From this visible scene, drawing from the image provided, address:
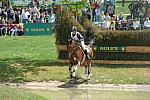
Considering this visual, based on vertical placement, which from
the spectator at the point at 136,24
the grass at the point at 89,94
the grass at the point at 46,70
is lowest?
the grass at the point at 89,94

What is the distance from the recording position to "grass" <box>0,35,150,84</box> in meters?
17.9

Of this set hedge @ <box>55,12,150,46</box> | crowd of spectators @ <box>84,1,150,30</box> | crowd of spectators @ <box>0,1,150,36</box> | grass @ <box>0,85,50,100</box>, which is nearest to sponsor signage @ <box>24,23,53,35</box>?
crowd of spectators @ <box>0,1,150,36</box>

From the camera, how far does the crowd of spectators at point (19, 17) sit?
3175cm

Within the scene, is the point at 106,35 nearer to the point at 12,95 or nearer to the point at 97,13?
the point at 12,95

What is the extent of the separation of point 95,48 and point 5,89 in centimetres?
806

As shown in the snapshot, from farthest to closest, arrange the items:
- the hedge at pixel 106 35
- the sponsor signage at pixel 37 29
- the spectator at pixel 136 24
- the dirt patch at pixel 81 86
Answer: the sponsor signage at pixel 37 29
the spectator at pixel 136 24
the hedge at pixel 106 35
the dirt patch at pixel 81 86

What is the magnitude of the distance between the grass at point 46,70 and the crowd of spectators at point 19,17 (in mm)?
6585

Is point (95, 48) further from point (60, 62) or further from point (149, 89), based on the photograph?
point (149, 89)

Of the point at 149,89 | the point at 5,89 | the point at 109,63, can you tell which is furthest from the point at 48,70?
the point at 5,89

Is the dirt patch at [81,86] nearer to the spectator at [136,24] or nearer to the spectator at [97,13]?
the spectator at [136,24]

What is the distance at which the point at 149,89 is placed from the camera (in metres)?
16.7

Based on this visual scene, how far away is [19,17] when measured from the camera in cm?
3316

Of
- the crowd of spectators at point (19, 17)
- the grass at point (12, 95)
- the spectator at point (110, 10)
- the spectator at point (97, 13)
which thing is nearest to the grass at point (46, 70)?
the grass at point (12, 95)

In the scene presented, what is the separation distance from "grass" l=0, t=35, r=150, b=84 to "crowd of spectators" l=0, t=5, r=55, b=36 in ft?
21.6
